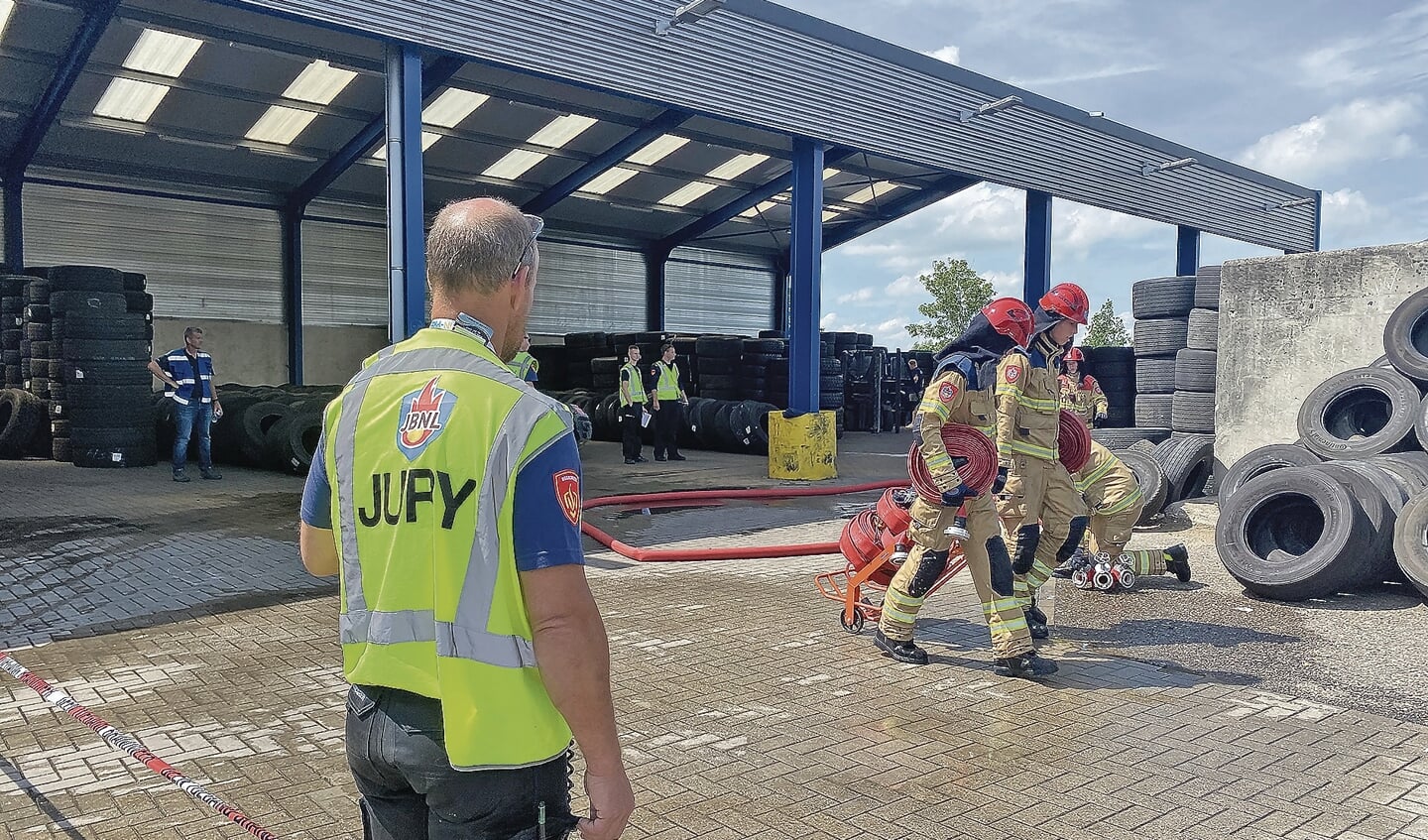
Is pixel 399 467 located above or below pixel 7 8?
below

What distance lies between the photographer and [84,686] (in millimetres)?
4832

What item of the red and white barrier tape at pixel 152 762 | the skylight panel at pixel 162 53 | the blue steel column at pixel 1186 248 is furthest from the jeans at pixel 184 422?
the blue steel column at pixel 1186 248

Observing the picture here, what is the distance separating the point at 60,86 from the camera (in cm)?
1535

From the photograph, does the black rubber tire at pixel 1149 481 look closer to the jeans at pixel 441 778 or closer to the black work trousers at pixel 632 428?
the black work trousers at pixel 632 428

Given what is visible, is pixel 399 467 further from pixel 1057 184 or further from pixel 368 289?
pixel 368 289

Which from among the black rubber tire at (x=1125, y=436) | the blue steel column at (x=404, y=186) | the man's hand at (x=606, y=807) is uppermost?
the blue steel column at (x=404, y=186)

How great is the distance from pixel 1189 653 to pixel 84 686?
19.0ft

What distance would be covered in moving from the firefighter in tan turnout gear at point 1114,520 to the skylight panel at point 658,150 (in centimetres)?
1479

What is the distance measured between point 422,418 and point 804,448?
40.5 feet

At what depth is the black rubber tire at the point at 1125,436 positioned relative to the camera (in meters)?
10.8

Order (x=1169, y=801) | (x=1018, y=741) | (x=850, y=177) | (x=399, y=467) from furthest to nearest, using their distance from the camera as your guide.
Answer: (x=850, y=177) → (x=1018, y=741) → (x=1169, y=801) → (x=399, y=467)

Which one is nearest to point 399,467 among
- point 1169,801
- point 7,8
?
point 1169,801

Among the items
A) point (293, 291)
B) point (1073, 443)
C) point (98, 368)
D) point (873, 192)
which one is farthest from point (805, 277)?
point (293, 291)

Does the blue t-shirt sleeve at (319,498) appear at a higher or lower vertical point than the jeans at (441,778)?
higher
